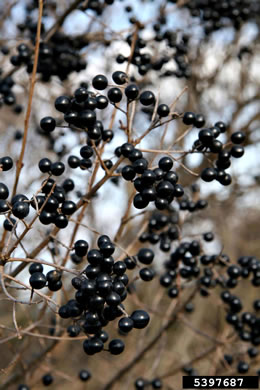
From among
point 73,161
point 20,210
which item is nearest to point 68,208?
point 20,210

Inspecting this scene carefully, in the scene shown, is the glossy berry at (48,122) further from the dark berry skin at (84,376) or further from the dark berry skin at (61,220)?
the dark berry skin at (84,376)

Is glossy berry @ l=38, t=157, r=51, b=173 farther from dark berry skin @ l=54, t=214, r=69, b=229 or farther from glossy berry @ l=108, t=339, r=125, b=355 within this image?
glossy berry @ l=108, t=339, r=125, b=355

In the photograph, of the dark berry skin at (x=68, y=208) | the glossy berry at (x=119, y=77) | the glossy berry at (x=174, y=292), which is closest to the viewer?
the dark berry skin at (x=68, y=208)

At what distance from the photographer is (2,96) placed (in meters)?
3.54

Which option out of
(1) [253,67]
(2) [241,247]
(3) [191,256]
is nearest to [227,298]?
(3) [191,256]

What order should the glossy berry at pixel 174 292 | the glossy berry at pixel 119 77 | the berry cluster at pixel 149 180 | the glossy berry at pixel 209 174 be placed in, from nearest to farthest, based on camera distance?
the berry cluster at pixel 149 180 < the glossy berry at pixel 119 77 < the glossy berry at pixel 209 174 < the glossy berry at pixel 174 292

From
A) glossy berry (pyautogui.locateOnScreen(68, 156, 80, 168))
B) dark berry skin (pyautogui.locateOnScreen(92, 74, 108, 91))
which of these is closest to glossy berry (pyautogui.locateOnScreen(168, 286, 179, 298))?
glossy berry (pyautogui.locateOnScreen(68, 156, 80, 168))

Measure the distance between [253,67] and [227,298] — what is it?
18.4 feet

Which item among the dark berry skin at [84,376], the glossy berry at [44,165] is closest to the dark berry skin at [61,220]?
the glossy berry at [44,165]

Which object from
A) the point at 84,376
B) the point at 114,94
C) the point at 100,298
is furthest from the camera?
the point at 84,376

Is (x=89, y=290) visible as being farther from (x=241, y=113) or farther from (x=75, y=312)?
(x=241, y=113)

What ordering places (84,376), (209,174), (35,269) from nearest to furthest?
(35,269)
(209,174)
(84,376)

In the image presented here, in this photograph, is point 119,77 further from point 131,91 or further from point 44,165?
point 44,165

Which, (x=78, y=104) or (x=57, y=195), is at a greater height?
(x=78, y=104)
